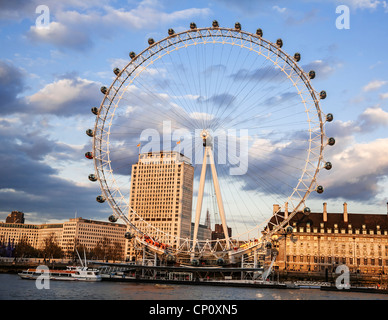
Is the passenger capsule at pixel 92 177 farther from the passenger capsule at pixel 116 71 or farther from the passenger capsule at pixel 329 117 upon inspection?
the passenger capsule at pixel 329 117

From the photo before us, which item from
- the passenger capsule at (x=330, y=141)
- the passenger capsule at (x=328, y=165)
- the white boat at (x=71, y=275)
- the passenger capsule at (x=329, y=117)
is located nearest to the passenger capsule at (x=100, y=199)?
the white boat at (x=71, y=275)

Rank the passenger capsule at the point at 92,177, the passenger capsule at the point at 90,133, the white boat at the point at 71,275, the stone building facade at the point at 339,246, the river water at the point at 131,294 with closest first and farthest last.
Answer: the river water at the point at 131,294, the passenger capsule at the point at 90,133, the passenger capsule at the point at 92,177, the white boat at the point at 71,275, the stone building facade at the point at 339,246

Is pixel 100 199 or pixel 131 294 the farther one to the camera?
pixel 100 199

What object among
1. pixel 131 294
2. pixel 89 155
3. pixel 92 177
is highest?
pixel 89 155

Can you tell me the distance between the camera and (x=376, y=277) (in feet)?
348

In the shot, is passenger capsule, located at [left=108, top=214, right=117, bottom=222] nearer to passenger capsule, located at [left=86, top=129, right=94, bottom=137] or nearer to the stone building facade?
passenger capsule, located at [left=86, top=129, right=94, bottom=137]

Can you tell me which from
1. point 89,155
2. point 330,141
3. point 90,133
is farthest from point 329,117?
point 89,155

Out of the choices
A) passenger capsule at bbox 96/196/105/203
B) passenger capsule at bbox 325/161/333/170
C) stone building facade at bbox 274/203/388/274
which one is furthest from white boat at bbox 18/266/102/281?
passenger capsule at bbox 325/161/333/170

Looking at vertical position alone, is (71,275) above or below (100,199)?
below

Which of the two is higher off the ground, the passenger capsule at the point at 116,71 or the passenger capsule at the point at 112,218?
the passenger capsule at the point at 116,71

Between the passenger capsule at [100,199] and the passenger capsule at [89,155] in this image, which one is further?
the passenger capsule at [100,199]

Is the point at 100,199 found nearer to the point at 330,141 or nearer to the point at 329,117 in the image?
the point at 330,141
